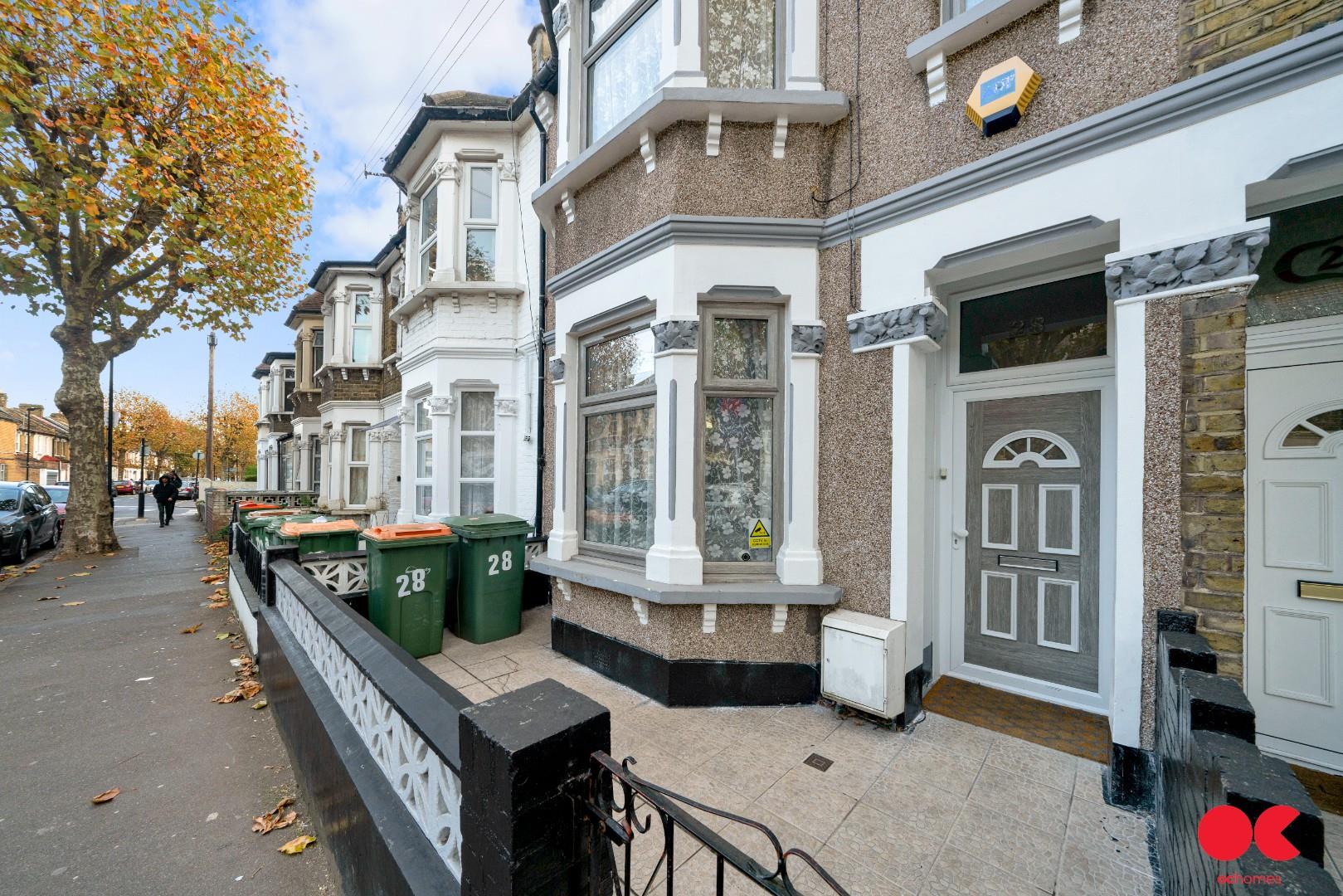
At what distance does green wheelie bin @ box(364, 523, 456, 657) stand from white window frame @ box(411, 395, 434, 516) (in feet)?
10.9

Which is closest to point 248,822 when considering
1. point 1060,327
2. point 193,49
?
point 1060,327

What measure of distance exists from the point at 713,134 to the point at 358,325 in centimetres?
1170

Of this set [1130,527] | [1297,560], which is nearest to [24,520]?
[1130,527]

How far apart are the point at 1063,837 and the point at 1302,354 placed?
275 cm

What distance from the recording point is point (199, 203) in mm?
9180

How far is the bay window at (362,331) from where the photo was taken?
12492 mm

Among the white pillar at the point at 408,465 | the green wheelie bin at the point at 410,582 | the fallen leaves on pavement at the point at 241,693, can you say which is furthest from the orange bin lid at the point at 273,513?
the green wheelie bin at the point at 410,582

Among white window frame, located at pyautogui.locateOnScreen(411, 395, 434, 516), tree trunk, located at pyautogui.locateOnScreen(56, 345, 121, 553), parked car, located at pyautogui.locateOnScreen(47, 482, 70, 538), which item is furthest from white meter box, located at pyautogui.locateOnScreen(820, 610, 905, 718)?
parked car, located at pyautogui.locateOnScreen(47, 482, 70, 538)

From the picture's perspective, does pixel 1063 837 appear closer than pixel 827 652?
Yes

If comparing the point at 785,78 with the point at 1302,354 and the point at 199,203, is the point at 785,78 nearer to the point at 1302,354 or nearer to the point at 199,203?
the point at 1302,354

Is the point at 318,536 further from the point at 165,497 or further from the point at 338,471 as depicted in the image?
the point at 165,497

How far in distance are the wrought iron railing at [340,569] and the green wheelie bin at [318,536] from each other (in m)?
0.52

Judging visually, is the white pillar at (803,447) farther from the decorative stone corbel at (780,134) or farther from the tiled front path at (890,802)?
the decorative stone corbel at (780,134)

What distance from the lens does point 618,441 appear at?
4516mm
